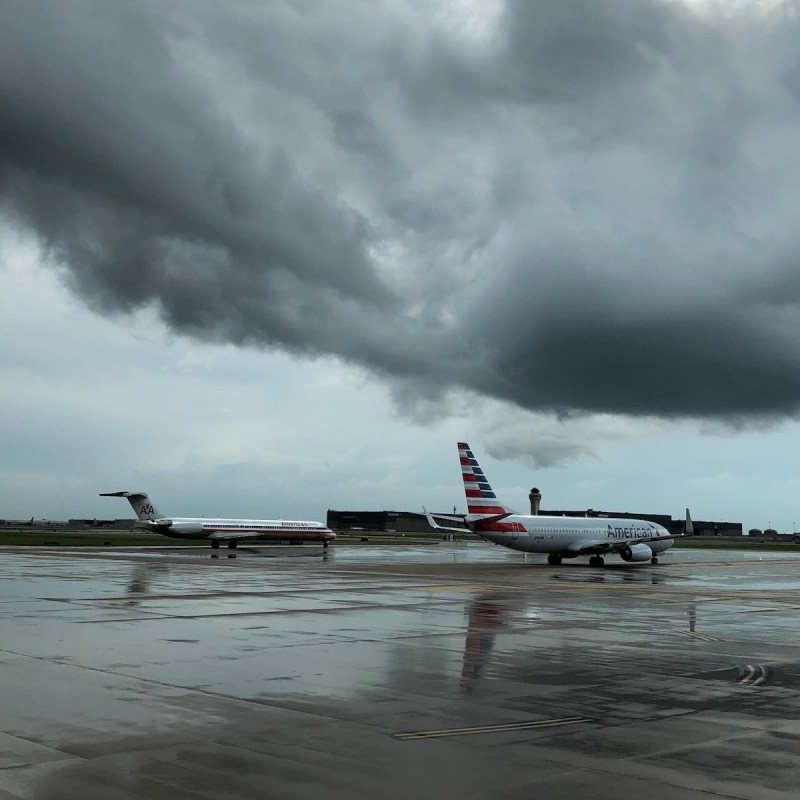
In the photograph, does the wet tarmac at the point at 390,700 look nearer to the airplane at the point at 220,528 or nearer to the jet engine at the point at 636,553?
the jet engine at the point at 636,553

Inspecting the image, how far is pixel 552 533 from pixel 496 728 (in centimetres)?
6185

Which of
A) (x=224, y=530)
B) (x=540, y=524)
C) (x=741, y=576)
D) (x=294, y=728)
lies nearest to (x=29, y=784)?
(x=294, y=728)

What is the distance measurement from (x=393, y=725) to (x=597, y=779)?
3.63 m

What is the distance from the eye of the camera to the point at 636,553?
249 feet

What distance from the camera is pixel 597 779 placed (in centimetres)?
1017

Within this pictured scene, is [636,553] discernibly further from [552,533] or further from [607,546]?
[552,533]

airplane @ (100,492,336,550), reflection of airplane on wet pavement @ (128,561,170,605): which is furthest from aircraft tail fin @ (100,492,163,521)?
reflection of airplane on wet pavement @ (128,561,170,605)

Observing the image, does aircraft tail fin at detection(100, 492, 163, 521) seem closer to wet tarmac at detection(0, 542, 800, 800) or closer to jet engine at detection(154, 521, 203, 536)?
jet engine at detection(154, 521, 203, 536)

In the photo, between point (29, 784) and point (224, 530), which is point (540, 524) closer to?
point (224, 530)

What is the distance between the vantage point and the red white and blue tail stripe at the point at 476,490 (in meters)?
72.6

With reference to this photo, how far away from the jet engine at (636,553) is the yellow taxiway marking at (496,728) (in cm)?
6505

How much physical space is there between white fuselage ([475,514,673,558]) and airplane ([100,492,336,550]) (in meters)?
39.0

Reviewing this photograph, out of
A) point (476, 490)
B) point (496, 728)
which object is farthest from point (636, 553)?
point (496, 728)

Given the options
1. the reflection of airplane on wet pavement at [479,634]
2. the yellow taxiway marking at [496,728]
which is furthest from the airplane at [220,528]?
the yellow taxiway marking at [496,728]
